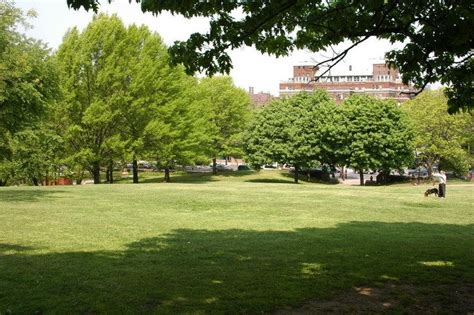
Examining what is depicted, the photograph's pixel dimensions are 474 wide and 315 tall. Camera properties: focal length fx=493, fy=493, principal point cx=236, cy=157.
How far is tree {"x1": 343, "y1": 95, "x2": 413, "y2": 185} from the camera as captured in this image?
5022 centimetres

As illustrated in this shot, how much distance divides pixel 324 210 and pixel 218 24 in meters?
12.9

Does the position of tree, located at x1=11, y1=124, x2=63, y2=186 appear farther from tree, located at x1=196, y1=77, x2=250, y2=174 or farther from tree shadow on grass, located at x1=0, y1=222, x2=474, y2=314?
tree shadow on grass, located at x1=0, y1=222, x2=474, y2=314

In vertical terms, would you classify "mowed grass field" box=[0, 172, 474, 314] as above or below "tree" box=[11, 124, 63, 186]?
below

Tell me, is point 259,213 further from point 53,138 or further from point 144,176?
point 144,176

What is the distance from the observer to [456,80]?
33.9 ft

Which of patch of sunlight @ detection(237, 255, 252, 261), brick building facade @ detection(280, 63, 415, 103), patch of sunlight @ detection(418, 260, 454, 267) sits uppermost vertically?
brick building facade @ detection(280, 63, 415, 103)

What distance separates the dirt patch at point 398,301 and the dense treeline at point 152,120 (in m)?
19.5

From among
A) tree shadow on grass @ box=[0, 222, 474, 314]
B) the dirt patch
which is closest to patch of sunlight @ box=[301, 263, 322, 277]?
tree shadow on grass @ box=[0, 222, 474, 314]

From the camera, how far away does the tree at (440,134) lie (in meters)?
54.8

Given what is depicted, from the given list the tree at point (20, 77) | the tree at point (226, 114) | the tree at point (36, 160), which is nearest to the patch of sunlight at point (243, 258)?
the tree at point (20, 77)

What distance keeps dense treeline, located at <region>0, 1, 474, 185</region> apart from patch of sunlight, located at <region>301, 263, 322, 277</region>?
17.8 m

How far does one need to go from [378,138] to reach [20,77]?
3626 cm

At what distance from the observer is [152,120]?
42.6m

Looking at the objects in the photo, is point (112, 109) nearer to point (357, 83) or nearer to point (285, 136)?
point (285, 136)
